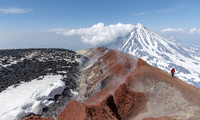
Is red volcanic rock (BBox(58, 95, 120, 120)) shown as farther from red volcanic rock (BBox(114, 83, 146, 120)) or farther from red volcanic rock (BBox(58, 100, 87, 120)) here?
red volcanic rock (BBox(114, 83, 146, 120))

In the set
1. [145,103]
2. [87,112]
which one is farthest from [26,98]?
[145,103]

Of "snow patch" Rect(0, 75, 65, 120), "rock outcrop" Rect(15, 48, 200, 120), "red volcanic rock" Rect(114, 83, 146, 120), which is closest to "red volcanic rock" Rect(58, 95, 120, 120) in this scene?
"rock outcrop" Rect(15, 48, 200, 120)

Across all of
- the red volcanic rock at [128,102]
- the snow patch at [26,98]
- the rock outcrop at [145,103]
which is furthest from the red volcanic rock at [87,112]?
the snow patch at [26,98]

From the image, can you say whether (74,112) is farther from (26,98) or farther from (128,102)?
(26,98)

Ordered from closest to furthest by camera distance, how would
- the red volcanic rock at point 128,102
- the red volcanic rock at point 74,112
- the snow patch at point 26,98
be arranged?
1. the red volcanic rock at point 74,112
2. the red volcanic rock at point 128,102
3. the snow patch at point 26,98

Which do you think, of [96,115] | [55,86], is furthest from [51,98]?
[96,115]

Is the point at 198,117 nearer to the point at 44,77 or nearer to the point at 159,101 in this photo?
the point at 159,101

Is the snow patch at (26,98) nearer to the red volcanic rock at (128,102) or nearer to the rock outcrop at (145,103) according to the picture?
the rock outcrop at (145,103)

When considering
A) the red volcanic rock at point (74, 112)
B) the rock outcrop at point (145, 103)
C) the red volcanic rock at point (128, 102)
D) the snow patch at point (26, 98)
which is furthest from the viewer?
the snow patch at point (26, 98)
